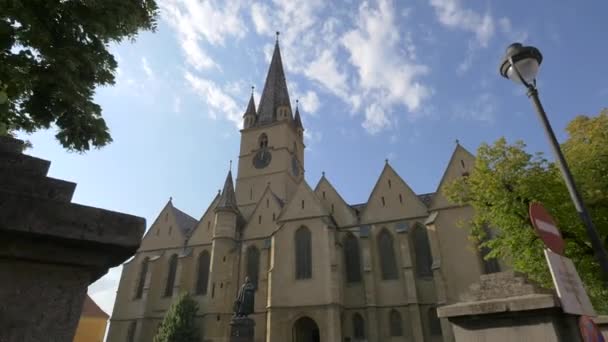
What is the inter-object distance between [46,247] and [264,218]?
30.1m

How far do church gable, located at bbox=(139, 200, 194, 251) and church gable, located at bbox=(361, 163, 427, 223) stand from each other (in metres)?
17.7

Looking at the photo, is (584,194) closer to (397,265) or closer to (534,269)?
(534,269)

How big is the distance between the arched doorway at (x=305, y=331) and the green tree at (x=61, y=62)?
74.9 feet

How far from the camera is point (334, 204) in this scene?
30656mm

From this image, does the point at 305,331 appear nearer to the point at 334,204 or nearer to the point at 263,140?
the point at 334,204

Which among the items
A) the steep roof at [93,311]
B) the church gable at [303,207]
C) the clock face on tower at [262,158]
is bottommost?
the steep roof at [93,311]

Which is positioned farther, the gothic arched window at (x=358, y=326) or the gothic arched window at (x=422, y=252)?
the gothic arched window at (x=422, y=252)

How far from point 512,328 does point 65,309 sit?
3.68m

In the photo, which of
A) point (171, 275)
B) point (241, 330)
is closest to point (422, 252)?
point (241, 330)

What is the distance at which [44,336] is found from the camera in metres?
2.16

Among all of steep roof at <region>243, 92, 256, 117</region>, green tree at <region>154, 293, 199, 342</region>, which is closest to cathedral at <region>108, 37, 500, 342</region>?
green tree at <region>154, 293, 199, 342</region>

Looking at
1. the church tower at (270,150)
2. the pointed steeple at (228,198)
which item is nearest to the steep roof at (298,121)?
the church tower at (270,150)

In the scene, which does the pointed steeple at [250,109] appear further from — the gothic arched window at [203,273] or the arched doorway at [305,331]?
the arched doorway at [305,331]

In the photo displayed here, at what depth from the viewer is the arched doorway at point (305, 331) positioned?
2511cm
